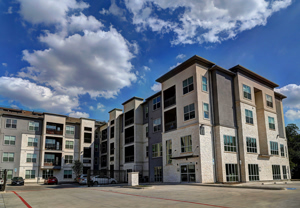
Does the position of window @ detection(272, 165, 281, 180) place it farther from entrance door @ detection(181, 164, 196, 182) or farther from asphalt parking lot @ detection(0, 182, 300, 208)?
asphalt parking lot @ detection(0, 182, 300, 208)

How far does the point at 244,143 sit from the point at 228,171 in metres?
4.17

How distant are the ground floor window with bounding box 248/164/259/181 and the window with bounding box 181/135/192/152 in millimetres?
7726

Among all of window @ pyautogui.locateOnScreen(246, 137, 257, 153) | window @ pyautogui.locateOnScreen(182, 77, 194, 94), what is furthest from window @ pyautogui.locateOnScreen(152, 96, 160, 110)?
window @ pyautogui.locateOnScreen(246, 137, 257, 153)

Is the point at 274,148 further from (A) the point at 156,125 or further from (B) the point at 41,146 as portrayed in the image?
(B) the point at 41,146

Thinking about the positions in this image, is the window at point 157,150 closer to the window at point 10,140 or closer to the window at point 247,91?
the window at point 247,91

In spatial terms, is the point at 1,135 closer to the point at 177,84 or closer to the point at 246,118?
the point at 177,84

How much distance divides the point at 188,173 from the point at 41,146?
32501mm

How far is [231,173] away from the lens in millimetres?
28766

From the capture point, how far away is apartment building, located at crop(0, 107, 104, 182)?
46.3 meters

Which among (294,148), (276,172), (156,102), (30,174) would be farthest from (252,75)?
(30,174)

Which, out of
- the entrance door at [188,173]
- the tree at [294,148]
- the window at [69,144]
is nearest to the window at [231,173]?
the entrance door at [188,173]

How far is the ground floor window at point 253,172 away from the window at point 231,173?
181cm

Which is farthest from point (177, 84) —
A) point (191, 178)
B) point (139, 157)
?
point (139, 157)

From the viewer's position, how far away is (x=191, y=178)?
28.3m
